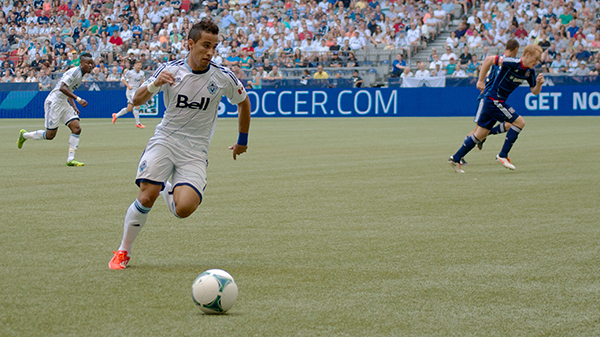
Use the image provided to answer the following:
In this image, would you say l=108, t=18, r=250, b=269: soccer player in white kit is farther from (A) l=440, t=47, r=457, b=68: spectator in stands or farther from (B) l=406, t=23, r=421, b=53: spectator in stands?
(B) l=406, t=23, r=421, b=53: spectator in stands

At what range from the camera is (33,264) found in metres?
5.32

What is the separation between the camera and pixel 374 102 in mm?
31391

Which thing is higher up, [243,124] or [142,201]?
[243,124]

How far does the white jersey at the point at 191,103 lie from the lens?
5.61 metres

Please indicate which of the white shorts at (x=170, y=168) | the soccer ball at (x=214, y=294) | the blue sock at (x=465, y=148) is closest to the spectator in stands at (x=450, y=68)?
the blue sock at (x=465, y=148)

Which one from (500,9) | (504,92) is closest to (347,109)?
(500,9)

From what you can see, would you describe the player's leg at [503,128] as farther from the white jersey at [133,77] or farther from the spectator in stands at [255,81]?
the spectator in stands at [255,81]

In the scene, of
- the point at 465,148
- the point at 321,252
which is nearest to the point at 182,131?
the point at 321,252

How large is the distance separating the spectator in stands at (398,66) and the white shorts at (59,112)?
19242 millimetres

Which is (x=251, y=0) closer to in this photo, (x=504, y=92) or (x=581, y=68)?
(x=581, y=68)

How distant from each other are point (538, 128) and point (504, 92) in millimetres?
10924

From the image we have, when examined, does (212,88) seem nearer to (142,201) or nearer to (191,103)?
(191,103)

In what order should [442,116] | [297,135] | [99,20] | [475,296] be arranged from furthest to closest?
1. [99,20]
2. [442,116]
3. [297,135]
4. [475,296]

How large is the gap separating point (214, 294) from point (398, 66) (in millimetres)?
27771
